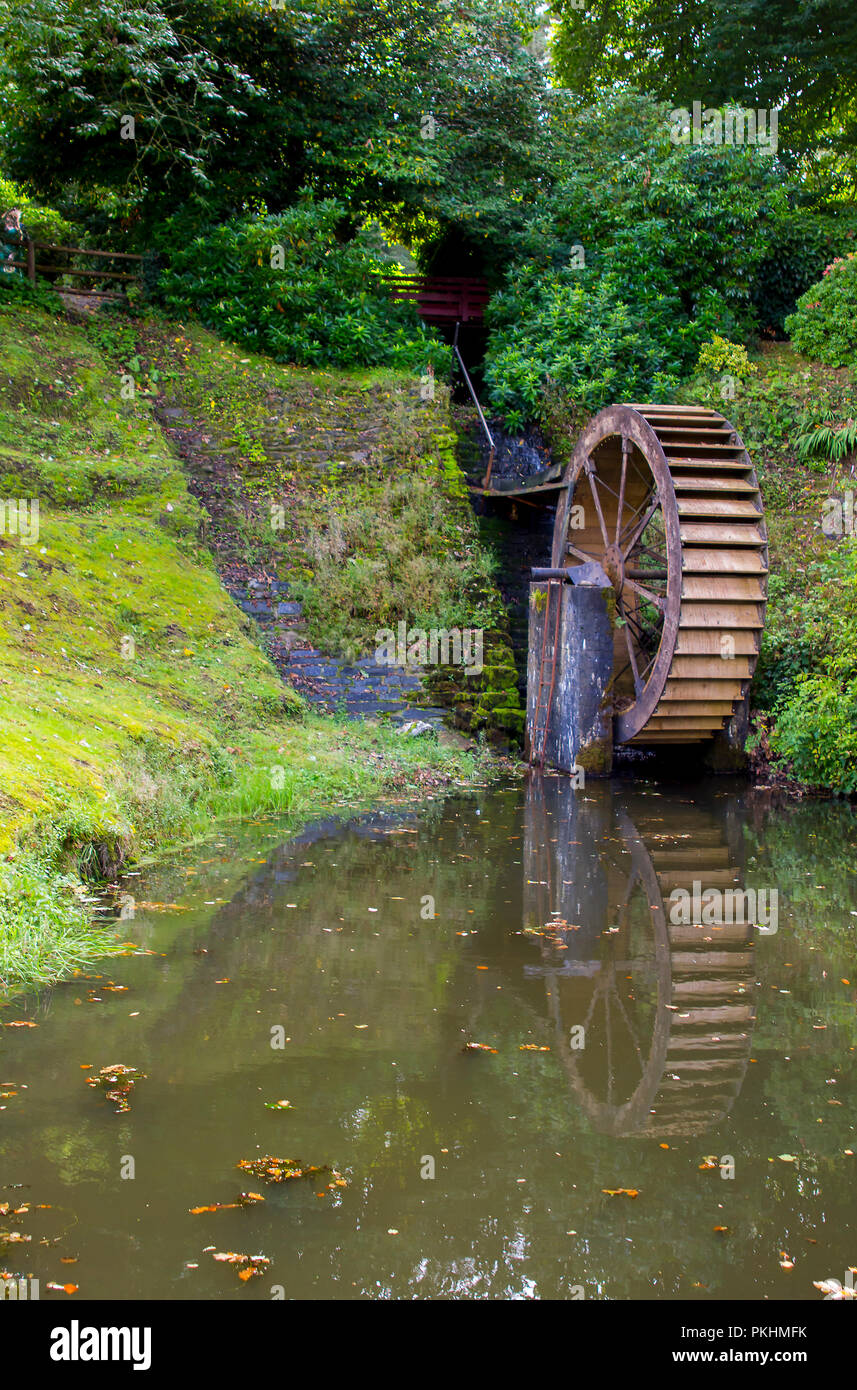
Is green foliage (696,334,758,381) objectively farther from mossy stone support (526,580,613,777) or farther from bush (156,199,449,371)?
mossy stone support (526,580,613,777)

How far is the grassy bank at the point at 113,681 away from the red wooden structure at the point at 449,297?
599 cm

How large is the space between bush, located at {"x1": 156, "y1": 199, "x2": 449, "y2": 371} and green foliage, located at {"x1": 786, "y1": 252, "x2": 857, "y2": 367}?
5.31 m

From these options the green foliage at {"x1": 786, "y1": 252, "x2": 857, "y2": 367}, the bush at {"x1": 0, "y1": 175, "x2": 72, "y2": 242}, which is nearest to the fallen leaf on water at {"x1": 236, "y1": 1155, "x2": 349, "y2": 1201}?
the green foliage at {"x1": 786, "y1": 252, "x2": 857, "y2": 367}

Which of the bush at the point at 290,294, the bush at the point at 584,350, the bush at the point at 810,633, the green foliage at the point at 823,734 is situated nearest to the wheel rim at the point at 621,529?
the bush at the point at 810,633

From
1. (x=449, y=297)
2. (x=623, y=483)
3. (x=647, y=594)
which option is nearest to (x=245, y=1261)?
(x=647, y=594)

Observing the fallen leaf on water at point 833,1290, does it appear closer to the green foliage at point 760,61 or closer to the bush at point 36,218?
the bush at point 36,218

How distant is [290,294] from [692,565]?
29.7ft

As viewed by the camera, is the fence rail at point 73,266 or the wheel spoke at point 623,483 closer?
the wheel spoke at point 623,483

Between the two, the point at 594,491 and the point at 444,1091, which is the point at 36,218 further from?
the point at 444,1091

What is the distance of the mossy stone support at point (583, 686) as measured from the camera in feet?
38.0

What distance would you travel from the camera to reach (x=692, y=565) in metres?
10.8

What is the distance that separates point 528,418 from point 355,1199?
14.5 meters

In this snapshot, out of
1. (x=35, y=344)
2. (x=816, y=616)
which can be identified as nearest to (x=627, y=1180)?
(x=816, y=616)

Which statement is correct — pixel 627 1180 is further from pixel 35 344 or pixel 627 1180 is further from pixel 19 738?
pixel 35 344
